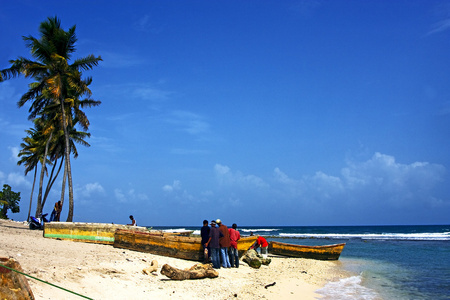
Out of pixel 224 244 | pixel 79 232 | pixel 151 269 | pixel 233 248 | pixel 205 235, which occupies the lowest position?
pixel 151 269

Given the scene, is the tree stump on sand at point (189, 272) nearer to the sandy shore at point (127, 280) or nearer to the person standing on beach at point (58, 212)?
the sandy shore at point (127, 280)

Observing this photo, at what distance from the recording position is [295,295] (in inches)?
462

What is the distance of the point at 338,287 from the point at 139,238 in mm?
7987

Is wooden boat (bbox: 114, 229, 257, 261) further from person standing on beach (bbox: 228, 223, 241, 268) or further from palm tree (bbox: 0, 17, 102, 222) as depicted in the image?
palm tree (bbox: 0, 17, 102, 222)

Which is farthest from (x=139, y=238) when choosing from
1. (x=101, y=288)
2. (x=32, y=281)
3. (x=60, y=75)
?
(x=60, y=75)

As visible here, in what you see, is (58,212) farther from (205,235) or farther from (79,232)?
(205,235)

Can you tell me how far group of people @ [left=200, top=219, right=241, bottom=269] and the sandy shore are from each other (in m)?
0.47

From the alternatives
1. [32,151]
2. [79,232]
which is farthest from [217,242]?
[32,151]

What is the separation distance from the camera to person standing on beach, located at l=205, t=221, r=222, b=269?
13234 millimetres

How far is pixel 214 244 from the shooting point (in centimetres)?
1324

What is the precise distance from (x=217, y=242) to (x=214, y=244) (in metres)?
0.13

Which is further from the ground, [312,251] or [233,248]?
[233,248]

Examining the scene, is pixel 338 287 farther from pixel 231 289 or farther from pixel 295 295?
pixel 231 289

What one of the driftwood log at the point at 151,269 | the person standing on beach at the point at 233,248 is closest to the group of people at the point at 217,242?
the person standing on beach at the point at 233,248
